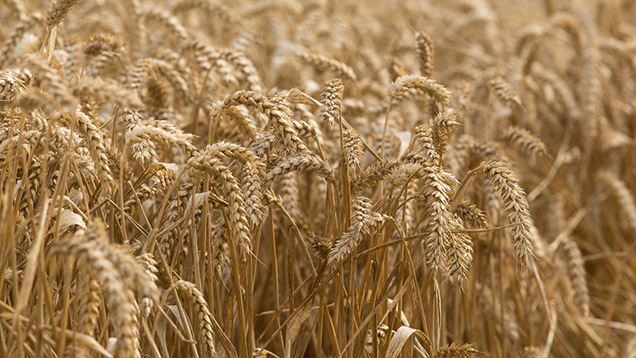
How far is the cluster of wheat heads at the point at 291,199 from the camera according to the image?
142cm

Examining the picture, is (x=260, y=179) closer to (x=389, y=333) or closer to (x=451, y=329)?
(x=389, y=333)

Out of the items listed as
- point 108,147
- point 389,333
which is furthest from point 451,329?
point 108,147

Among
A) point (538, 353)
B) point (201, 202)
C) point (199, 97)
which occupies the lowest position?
point (538, 353)

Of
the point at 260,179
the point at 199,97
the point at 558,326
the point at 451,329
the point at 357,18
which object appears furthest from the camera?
the point at 357,18

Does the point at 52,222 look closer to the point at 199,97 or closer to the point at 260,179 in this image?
the point at 260,179

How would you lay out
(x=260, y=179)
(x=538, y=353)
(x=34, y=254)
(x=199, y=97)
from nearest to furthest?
(x=34, y=254)
(x=260, y=179)
(x=538, y=353)
(x=199, y=97)

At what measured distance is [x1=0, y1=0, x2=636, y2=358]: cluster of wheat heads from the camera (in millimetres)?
1425

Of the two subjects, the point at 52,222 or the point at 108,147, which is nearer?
the point at 52,222

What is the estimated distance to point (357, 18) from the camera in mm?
5074

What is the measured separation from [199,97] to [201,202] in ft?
2.87

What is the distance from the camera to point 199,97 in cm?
Result: 235

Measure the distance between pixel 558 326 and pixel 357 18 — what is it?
296 cm

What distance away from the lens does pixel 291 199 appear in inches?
81.7

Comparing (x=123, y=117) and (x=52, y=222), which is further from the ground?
(x=123, y=117)
